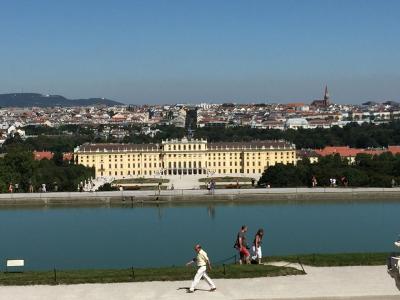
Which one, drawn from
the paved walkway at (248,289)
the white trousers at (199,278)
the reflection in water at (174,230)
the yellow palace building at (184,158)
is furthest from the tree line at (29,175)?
the white trousers at (199,278)

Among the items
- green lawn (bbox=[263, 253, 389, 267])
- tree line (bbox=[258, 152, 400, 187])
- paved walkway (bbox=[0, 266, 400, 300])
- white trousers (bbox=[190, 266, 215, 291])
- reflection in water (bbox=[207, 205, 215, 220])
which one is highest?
white trousers (bbox=[190, 266, 215, 291])

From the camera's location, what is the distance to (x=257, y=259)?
9.38 meters

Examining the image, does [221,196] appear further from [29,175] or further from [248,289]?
[248,289]

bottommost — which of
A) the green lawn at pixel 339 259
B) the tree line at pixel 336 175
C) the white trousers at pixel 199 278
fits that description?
the tree line at pixel 336 175

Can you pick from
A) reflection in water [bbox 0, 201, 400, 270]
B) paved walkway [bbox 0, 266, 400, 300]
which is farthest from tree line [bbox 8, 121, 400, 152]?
paved walkway [bbox 0, 266, 400, 300]

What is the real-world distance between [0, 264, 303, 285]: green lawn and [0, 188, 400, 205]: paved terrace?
55.5 feet

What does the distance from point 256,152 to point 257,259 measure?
38706mm

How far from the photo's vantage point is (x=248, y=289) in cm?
779

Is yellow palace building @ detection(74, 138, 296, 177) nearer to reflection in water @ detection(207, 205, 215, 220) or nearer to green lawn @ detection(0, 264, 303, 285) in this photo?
reflection in water @ detection(207, 205, 215, 220)

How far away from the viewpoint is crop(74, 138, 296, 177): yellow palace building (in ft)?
156

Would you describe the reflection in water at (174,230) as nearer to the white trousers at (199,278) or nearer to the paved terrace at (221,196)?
the paved terrace at (221,196)

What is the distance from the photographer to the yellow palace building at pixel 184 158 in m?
47.7

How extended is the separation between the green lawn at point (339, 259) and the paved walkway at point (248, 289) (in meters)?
0.58

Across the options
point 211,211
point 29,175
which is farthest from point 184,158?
point 211,211
